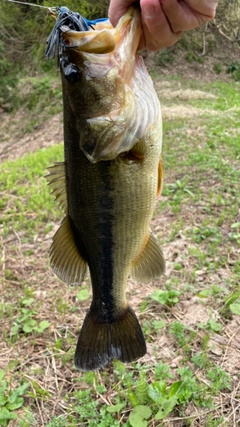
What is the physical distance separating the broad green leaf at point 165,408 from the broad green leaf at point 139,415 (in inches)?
2.7

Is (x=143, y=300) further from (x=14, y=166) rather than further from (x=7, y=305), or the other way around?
(x=14, y=166)

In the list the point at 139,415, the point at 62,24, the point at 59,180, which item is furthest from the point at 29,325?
the point at 62,24

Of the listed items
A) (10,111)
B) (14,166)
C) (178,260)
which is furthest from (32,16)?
(178,260)

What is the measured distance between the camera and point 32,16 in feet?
39.3

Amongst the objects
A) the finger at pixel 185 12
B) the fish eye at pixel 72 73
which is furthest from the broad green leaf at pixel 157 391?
the finger at pixel 185 12

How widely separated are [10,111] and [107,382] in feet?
44.4

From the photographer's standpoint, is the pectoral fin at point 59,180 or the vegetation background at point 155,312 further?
the vegetation background at point 155,312

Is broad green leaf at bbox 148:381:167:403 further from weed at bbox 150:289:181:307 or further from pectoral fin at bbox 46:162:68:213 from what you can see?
pectoral fin at bbox 46:162:68:213

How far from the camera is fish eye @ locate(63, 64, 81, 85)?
142 centimetres

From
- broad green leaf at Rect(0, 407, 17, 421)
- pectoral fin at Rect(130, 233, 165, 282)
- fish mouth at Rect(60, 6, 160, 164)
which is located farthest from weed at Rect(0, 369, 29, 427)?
fish mouth at Rect(60, 6, 160, 164)

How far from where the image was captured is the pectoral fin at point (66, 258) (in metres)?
1.82

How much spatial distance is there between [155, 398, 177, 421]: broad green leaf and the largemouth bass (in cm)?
58

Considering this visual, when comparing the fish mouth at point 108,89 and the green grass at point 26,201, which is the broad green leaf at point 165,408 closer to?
the fish mouth at point 108,89

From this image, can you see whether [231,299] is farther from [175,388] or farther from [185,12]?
[185,12]
